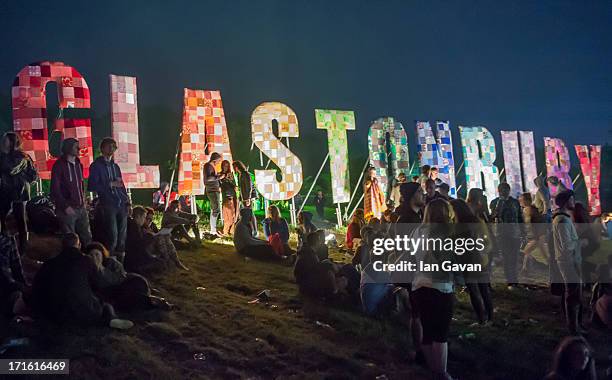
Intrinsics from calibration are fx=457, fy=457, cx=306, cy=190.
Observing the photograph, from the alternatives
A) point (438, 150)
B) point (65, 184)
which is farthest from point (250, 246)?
point (438, 150)

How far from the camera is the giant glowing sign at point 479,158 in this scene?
1672 cm

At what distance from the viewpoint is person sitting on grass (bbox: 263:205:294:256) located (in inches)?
391

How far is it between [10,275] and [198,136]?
6.83 metres

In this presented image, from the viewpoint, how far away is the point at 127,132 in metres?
10.3

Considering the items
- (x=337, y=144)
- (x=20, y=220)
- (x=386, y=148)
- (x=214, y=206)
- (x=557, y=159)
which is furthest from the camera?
(x=557, y=159)

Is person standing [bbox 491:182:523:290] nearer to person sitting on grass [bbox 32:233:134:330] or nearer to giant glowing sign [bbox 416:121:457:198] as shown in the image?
giant glowing sign [bbox 416:121:457:198]

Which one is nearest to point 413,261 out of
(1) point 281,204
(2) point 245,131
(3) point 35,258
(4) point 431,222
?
(4) point 431,222

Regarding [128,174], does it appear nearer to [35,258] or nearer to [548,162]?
[35,258]

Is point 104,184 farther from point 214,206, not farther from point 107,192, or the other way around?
point 214,206

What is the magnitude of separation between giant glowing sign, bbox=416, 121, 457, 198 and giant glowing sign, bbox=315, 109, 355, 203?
9.19ft

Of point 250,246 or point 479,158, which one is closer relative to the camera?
point 250,246

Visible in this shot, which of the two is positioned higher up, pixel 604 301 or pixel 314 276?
pixel 314 276

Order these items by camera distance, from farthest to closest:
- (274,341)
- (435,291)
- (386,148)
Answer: (386,148) → (274,341) → (435,291)

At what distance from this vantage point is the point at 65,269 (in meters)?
5.26
